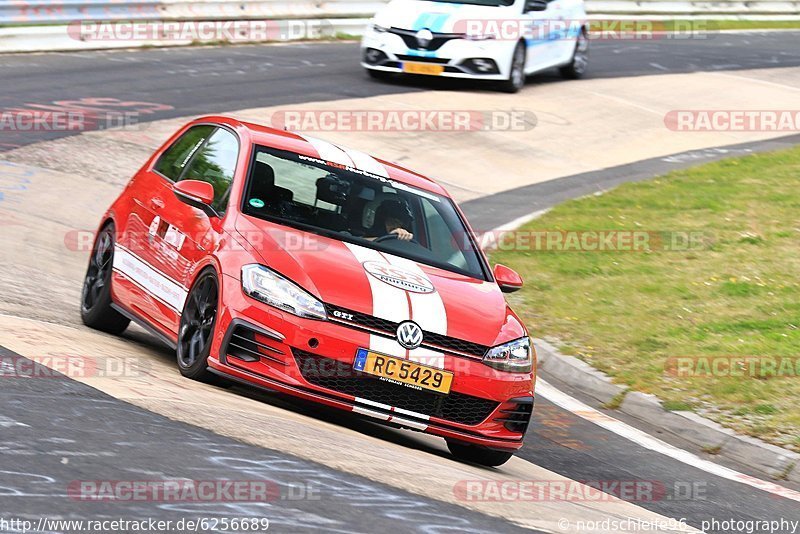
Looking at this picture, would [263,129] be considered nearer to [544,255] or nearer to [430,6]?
[544,255]

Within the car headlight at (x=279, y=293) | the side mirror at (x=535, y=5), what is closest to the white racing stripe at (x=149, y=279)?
the car headlight at (x=279, y=293)

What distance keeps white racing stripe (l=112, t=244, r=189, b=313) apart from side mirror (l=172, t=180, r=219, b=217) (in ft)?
1.59

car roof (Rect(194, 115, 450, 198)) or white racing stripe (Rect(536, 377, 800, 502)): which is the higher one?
car roof (Rect(194, 115, 450, 198))

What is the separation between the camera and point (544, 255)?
14.2 meters

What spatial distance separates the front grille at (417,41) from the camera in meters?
21.2

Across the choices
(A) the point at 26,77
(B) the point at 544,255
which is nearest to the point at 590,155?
(B) the point at 544,255

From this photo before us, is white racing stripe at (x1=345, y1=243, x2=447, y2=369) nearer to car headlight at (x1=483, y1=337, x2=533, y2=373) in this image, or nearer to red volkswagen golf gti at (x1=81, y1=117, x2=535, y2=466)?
red volkswagen golf gti at (x1=81, y1=117, x2=535, y2=466)

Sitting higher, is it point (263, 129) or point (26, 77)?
point (263, 129)

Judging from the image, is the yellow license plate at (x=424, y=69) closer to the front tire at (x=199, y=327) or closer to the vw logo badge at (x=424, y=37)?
the vw logo badge at (x=424, y=37)

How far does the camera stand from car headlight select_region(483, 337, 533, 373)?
25.1ft

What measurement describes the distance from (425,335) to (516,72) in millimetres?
15427

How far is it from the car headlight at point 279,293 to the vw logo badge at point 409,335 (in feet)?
1.33

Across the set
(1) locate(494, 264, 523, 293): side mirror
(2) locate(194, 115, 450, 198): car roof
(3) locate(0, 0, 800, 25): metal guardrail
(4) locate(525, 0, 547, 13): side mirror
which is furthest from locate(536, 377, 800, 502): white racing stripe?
(3) locate(0, 0, 800, 25): metal guardrail

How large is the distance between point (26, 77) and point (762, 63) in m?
15.8
